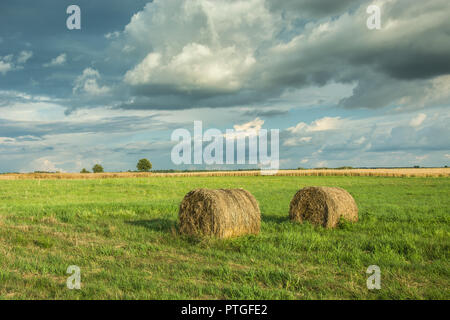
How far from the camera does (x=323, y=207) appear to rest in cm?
1324

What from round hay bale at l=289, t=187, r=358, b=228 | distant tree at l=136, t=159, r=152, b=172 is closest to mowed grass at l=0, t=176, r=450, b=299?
round hay bale at l=289, t=187, r=358, b=228

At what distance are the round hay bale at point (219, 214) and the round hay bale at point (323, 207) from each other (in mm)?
2791

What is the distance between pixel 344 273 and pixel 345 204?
6444 millimetres

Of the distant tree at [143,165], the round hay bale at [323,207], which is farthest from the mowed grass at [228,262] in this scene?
the distant tree at [143,165]

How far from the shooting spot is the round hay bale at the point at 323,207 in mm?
13125

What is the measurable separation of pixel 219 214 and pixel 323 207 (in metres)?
4.45

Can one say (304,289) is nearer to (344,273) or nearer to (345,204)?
(344,273)

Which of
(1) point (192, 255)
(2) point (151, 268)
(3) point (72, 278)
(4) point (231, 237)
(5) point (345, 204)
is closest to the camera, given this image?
(3) point (72, 278)

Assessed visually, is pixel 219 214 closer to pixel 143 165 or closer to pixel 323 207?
pixel 323 207

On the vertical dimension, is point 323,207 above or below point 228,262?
above

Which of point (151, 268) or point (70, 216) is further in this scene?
point (70, 216)

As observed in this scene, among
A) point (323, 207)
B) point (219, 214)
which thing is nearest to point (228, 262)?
point (219, 214)

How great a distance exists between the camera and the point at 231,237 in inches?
439
